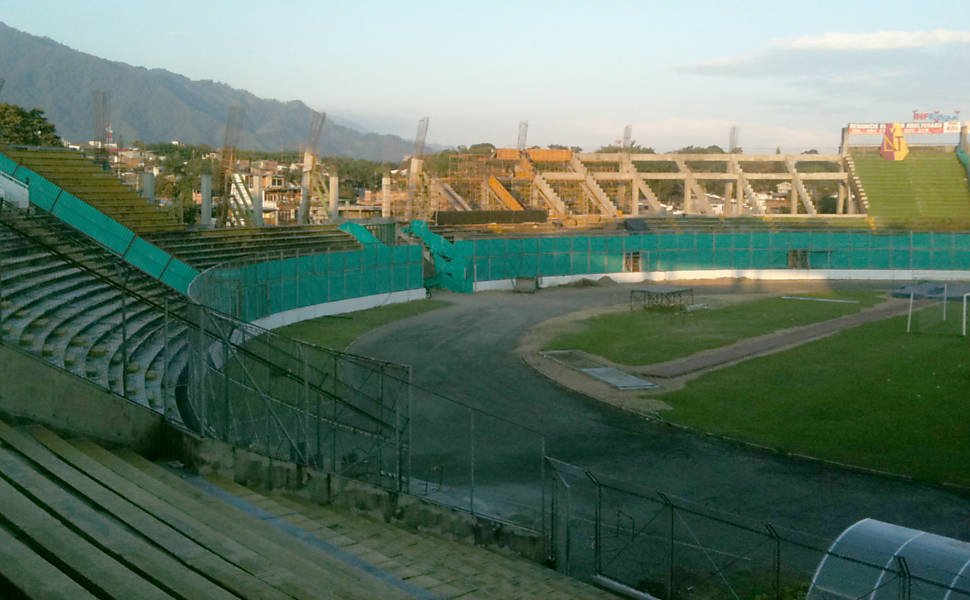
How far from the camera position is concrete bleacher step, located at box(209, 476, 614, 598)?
10.1 m

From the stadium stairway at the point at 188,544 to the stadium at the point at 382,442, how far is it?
1.4 inches

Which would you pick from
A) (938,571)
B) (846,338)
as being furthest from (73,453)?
(846,338)

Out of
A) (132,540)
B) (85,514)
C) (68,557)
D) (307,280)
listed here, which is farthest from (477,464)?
(307,280)

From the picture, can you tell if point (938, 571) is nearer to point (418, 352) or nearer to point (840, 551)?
point (840, 551)

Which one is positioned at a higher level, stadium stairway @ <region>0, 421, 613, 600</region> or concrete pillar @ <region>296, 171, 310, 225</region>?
concrete pillar @ <region>296, 171, 310, 225</region>

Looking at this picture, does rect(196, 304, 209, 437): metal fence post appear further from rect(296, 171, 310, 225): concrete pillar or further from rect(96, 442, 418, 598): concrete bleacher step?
rect(296, 171, 310, 225): concrete pillar

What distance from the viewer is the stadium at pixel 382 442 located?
28.4 feet

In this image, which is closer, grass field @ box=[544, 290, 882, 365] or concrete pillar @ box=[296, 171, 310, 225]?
grass field @ box=[544, 290, 882, 365]

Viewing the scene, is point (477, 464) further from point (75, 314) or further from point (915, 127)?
point (915, 127)

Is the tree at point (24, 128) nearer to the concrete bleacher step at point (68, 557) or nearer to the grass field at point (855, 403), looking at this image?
the grass field at point (855, 403)

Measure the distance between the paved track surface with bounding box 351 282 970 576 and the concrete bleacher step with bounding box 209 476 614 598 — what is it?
10.8ft

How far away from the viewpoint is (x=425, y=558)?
11.2 metres

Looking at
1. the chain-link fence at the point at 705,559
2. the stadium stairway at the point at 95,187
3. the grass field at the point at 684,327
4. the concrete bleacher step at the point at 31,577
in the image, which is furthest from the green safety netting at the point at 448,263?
the concrete bleacher step at the point at 31,577

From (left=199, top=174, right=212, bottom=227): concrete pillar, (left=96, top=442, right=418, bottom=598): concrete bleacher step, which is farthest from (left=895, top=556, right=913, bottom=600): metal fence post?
(left=199, top=174, right=212, bottom=227): concrete pillar
